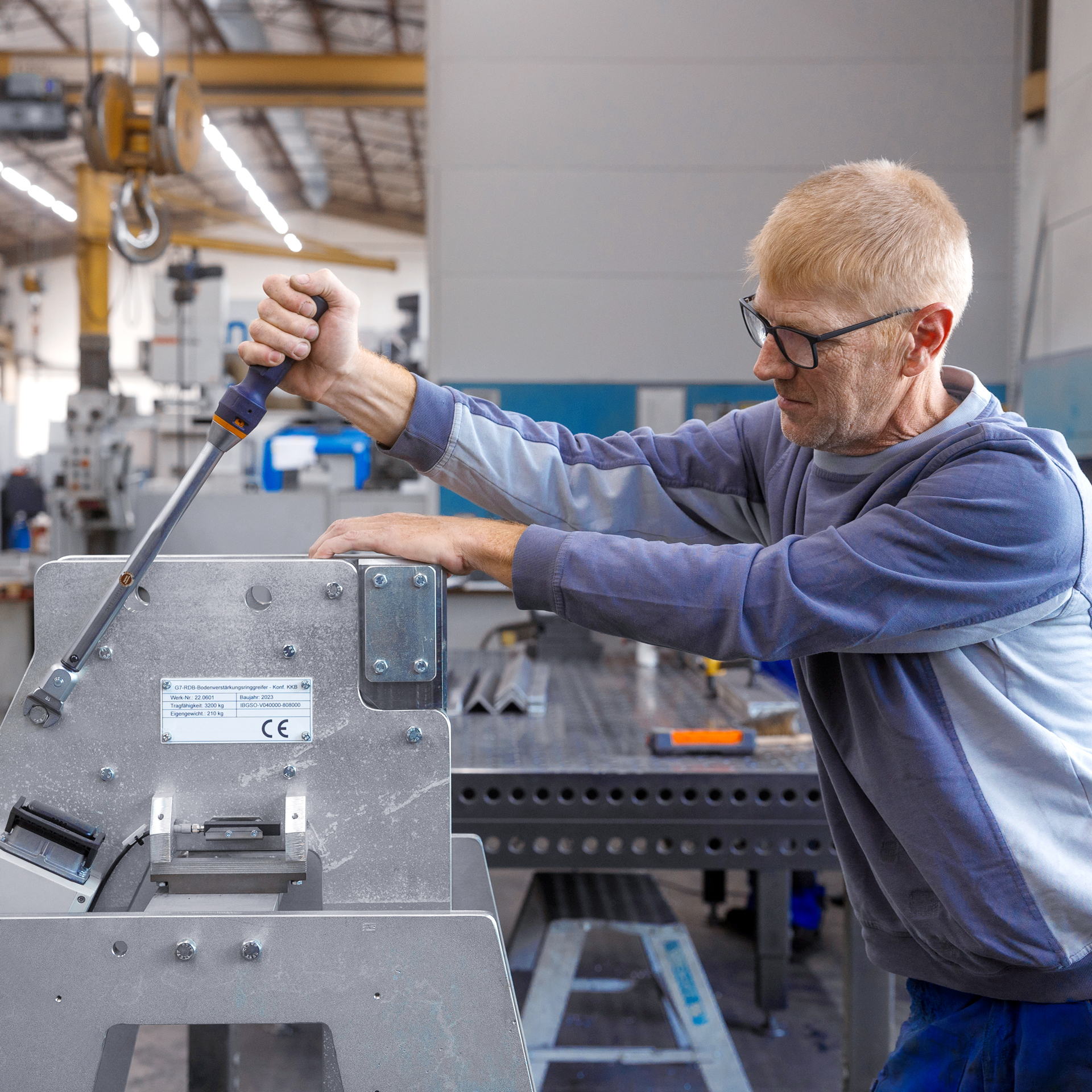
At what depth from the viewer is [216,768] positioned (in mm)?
667

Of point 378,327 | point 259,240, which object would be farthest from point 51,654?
point 259,240

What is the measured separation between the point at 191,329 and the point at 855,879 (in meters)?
4.28

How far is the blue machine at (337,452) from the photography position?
3655 mm

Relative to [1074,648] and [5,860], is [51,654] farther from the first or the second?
[1074,648]

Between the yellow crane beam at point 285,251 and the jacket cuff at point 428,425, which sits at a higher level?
the yellow crane beam at point 285,251

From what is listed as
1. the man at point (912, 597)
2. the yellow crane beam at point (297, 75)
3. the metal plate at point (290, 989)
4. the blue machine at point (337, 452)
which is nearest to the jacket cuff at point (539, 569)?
the man at point (912, 597)

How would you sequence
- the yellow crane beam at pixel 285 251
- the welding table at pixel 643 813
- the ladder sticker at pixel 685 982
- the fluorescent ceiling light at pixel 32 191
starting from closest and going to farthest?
the welding table at pixel 643 813
the ladder sticker at pixel 685 982
the yellow crane beam at pixel 285 251
the fluorescent ceiling light at pixel 32 191

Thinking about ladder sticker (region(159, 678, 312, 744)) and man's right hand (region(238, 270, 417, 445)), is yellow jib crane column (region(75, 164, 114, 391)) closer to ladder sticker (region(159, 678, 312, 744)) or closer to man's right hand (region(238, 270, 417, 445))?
man's right hand (region(238, 270, 417, 445))

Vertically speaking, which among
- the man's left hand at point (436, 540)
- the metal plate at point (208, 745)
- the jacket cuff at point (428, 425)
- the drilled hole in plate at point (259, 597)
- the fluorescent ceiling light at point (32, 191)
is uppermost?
the fluorescent ceiling light at point (32, 191)

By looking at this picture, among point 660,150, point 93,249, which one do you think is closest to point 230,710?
point 660,150

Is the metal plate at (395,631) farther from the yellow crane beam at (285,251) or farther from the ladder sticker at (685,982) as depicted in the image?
the yellow crane beam at (285,251)

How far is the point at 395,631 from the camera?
67 cm

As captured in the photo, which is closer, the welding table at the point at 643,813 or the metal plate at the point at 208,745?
the metal plate at the point at 208,745

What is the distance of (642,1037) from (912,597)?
5.13 feet
